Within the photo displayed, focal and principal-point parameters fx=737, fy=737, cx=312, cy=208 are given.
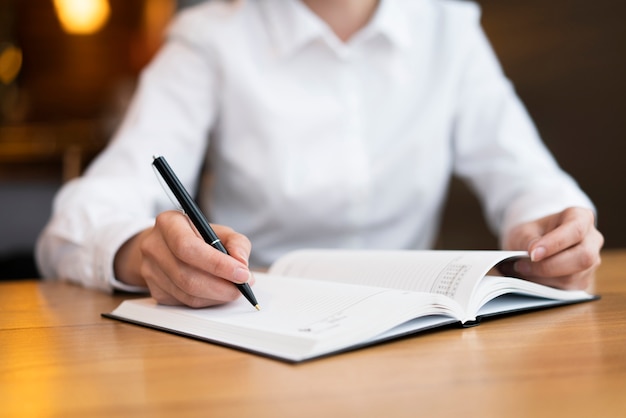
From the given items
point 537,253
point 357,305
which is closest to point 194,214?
point 357,305

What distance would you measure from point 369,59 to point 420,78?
0.35 ft

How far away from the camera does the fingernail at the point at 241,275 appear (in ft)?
2.19

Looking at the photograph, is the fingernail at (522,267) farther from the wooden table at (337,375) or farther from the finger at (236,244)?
the finger at (236,244)

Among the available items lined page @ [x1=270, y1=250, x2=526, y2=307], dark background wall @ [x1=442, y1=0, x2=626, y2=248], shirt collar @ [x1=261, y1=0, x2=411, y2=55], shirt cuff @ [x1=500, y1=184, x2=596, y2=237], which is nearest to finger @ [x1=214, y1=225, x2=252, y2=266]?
lined page @ [x1=270, y1=250, x2=526, y2=307]

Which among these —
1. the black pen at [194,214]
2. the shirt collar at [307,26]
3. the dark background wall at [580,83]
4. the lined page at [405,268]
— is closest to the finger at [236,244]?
the black pen at [194,214]

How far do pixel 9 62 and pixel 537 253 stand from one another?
494cm

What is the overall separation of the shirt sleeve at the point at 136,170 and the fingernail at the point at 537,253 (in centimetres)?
48

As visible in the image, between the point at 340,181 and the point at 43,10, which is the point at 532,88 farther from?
the point at 43,10

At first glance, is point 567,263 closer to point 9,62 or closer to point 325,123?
Answer: point 325,123

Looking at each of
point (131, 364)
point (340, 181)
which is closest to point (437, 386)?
point (131, 364)

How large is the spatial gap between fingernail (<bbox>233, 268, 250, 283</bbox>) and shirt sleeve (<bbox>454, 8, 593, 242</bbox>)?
592 mm

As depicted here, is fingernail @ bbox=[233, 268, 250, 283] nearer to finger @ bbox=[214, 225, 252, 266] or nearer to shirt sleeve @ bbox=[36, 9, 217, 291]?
finger @ bbox=[214, 225, 252, 266]

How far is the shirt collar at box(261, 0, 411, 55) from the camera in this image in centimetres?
132

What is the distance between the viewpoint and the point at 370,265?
2.75 feet
